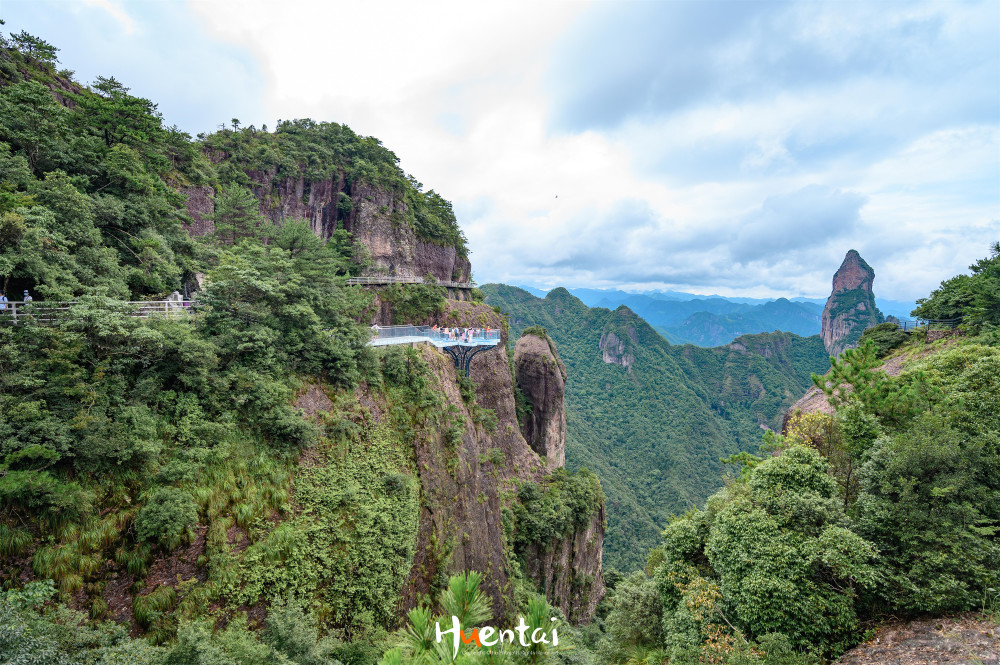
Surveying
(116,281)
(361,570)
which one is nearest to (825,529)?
(361,570)

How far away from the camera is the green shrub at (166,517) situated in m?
7.26

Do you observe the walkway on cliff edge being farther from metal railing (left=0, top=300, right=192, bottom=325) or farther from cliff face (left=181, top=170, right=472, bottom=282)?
cliff face (left=181, top=170, right=472, bottom=282)

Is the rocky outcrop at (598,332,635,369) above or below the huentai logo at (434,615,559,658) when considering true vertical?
above

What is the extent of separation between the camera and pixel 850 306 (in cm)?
9556

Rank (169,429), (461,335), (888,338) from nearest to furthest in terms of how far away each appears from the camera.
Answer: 1. (169,429)
2. (888,338)
3. (461,335)

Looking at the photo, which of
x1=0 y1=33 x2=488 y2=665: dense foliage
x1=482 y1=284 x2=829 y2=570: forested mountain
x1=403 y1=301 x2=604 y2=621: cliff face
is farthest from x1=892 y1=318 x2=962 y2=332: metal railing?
x1=482 y1=284 x2=829 y2=570: forested mountain

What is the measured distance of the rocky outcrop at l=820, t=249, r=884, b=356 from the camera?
309 ft

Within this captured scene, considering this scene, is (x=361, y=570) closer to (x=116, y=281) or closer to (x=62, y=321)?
(x=62, y=321)

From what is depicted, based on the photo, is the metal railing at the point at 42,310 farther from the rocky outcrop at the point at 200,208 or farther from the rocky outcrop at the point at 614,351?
the rocky outcrop at the point at 614,351

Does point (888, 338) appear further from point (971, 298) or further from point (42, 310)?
point (42, 310)

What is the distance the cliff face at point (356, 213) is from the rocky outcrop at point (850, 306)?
362 ft

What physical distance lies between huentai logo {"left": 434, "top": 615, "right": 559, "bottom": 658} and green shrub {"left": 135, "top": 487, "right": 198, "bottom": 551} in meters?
6.41

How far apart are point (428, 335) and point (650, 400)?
268 ft

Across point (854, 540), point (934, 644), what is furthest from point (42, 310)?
point (934, 644)
